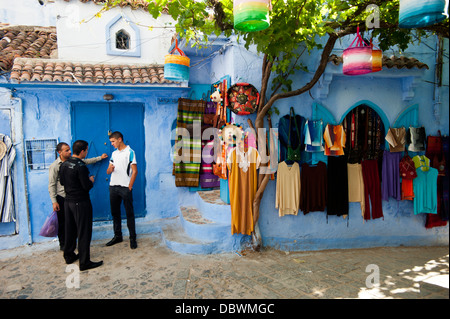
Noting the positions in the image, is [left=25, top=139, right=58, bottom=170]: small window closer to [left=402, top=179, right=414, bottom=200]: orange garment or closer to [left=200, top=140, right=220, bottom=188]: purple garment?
[left=200, top=140, right=220, bottom=188]: purple garment

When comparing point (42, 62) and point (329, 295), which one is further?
point (42, 62)

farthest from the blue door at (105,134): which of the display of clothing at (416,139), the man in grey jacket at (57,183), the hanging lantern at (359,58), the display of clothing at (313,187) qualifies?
the display of clothing at (416,139)

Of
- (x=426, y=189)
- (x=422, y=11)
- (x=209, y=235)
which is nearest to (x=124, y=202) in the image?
(x=209, y=235)

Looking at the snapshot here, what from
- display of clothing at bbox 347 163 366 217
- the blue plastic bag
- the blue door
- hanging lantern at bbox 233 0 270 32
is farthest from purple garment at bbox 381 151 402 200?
the blue plastic bag

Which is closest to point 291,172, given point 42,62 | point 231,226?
point 231,226

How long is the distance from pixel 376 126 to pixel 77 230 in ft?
20.0

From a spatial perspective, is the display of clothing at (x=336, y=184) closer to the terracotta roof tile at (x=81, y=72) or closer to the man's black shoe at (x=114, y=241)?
the terracotta roof tile at (x=81, y=72)

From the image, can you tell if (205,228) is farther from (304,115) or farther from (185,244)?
(304,115)

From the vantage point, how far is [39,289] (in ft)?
14.3

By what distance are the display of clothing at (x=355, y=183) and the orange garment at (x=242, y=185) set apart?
206cm

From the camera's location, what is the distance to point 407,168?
605 centimetres

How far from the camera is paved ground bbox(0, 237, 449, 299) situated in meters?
4.13

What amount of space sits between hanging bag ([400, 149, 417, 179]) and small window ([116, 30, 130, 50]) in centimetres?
706
